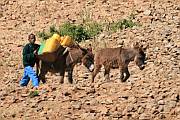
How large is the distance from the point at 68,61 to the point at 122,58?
125 cm

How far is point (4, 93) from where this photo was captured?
47.1ft

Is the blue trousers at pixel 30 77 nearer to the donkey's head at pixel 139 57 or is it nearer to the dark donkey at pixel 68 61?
the dark donkey at pixel 68 61

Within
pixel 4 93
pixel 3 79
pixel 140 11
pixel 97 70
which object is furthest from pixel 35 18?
pixel 4 93

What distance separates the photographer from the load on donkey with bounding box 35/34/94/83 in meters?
15.1

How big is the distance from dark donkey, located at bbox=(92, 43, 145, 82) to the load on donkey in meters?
0.36

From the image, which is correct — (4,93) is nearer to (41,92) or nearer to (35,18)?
(41,92)

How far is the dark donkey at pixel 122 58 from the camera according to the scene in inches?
616

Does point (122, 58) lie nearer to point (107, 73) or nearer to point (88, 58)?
point (107, 73)

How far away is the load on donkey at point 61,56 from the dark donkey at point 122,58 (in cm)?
36

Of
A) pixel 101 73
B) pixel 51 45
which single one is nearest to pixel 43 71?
pixel 51 45

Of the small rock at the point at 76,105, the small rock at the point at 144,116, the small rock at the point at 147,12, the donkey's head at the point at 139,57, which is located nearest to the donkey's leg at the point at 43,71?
the donkey's head at the point at 139,57

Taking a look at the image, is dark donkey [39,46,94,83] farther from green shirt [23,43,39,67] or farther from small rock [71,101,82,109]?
small rock [71,101,82,109]

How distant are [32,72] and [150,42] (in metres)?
4.41

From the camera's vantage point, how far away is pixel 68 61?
15.7 meters
